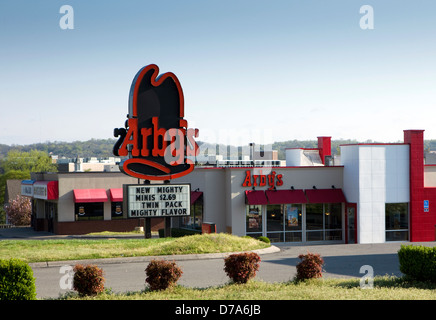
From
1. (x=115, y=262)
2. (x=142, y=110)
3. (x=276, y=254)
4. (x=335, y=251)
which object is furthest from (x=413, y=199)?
(x=115, y=262)

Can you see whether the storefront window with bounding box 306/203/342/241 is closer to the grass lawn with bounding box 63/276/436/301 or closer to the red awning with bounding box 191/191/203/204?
the red awning with bounding box 191/191/203/204

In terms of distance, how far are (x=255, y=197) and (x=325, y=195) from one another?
4.64 m

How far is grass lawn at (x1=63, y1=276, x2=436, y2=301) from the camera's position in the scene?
1534 cm

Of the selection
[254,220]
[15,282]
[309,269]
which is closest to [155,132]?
[254,220]

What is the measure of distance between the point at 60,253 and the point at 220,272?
26.0 ft

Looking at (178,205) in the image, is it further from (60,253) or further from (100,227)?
(100,227)

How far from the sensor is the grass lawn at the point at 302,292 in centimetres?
1534

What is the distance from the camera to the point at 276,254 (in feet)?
97.2

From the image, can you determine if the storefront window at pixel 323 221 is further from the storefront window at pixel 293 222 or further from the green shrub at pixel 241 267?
the green shrub at pixel 241 267

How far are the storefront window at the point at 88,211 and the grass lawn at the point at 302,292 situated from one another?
35.9 m

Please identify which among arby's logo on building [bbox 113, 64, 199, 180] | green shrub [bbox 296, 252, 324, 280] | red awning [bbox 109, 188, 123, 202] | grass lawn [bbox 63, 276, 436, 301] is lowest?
grass lawn [bbox 63, 276, 436, 301]

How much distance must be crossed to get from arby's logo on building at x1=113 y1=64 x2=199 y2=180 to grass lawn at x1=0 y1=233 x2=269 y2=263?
3.90 m

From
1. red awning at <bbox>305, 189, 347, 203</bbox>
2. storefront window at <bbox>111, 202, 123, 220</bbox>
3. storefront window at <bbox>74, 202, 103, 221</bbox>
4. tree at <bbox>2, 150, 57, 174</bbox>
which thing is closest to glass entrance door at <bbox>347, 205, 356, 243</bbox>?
red awning at <bbox>305, 189, 347, 203</bbox>

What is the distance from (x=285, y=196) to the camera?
123ft
